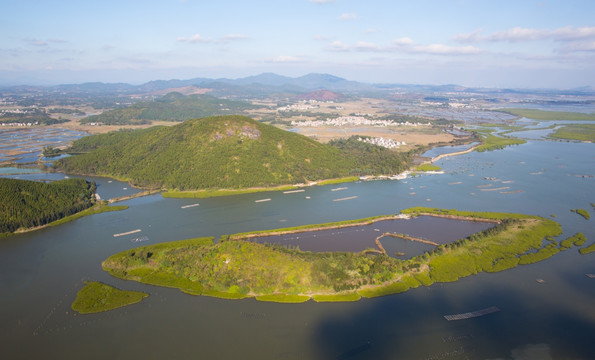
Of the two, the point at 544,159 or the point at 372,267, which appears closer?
the point at 372,267

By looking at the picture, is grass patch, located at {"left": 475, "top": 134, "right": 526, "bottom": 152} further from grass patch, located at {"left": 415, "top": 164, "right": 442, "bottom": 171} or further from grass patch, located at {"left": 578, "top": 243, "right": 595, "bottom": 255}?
grass patch, located at {"left": 578, "top": 243, "right": 595, "bottom": 255}

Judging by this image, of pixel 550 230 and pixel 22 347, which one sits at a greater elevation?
pixel 550 230

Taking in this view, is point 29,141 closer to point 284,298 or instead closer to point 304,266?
point 304,266

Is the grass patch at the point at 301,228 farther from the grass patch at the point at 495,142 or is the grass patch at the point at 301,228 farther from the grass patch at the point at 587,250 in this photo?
the grass patch at the point at 495,142

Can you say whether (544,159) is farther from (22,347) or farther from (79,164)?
(79,164)

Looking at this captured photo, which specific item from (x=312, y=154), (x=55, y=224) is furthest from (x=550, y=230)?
(x=55, y=224)

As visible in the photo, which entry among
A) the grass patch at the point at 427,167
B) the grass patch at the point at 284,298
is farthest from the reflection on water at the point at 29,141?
the grass patch at the point at 427,167
